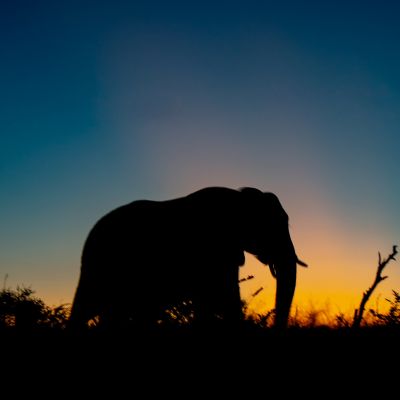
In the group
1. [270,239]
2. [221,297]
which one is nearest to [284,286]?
[270,239]

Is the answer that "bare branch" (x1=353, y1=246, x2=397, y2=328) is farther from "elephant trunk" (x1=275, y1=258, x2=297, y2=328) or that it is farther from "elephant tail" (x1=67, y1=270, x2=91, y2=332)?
"elephant tail" (x1=67, y1=270, x2=91, y2=332)

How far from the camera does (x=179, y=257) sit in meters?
8.00

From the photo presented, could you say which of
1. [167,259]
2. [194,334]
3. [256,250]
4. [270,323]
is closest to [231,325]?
[194,334]

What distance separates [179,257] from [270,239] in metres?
1.91

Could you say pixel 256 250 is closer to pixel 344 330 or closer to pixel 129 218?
pixel 129 218

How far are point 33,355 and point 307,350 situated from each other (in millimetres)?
3047

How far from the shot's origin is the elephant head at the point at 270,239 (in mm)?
8500

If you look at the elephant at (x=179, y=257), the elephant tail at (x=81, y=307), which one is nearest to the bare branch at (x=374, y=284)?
the elephant at (x=179, y=257)

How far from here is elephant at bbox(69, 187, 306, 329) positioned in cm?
762

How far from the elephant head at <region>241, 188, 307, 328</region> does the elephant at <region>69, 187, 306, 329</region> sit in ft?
0.06

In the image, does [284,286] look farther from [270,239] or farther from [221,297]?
[221,297]

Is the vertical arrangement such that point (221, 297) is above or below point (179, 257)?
below

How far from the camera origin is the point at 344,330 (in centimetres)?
547

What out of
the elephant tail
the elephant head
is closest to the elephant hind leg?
the elephant tail
